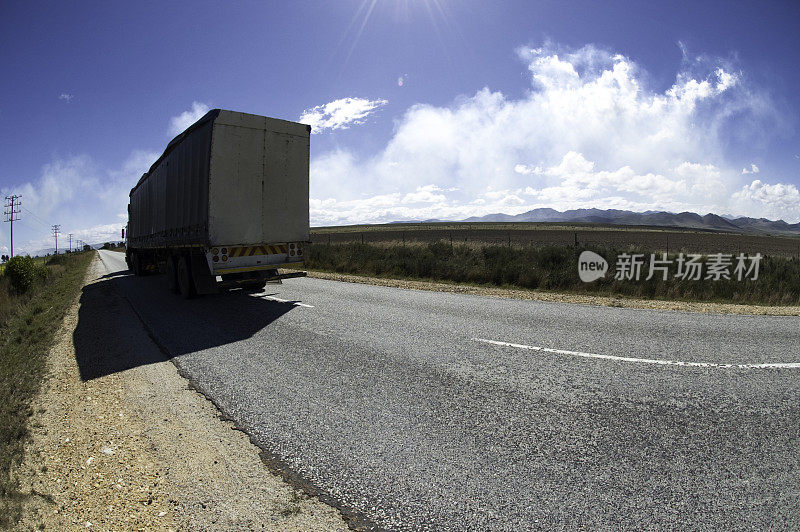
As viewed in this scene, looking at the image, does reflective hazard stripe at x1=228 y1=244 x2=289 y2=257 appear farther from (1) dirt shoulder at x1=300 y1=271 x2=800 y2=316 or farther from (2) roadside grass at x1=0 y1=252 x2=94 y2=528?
(1) dirt shoulder at x1=300 y1=271 x2=800 y2=316

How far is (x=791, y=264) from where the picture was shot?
45.8 ft

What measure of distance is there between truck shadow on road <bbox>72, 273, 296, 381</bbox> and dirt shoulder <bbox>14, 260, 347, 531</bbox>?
2.32 feet

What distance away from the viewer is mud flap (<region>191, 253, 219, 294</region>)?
28.2ft

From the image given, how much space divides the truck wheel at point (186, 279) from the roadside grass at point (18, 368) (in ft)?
→ 8.05

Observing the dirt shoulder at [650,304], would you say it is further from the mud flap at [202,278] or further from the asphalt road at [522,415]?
the mud flap at [202,278]

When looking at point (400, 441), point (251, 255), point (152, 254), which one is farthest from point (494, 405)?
point (152, 254)

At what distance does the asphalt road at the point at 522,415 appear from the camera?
2.33 metres

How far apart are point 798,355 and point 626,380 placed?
9.71 ft

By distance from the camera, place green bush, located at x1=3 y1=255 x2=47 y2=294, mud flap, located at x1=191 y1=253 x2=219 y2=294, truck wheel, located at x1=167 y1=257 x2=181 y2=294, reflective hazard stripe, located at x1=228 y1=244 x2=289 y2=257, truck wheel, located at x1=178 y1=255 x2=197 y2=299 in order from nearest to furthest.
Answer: reflective hazard stripe, located at x1=228 y1=244 x2=289 y2=257, mud flap, located at x1=191 y1=253 x2=219 y2=294, truck wheel, located at x1=178 y1=255 x2=197 y2=299, truck wheel, located at x1=167 y1=257 x2=181 y2=294, green bush, located at x1=3 y1=255 x2=47 y2=294

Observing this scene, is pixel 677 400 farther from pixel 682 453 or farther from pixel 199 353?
pixel 199 353

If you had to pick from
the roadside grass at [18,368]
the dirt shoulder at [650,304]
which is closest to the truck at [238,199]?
the roadside grass at [18,368]

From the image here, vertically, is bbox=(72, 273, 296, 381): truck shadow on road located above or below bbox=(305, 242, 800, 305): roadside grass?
below

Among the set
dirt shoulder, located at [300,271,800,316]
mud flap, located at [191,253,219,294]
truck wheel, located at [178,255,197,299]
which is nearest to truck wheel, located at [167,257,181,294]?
truck wheel, located at [178,255,197,299]

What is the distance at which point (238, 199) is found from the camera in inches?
313
